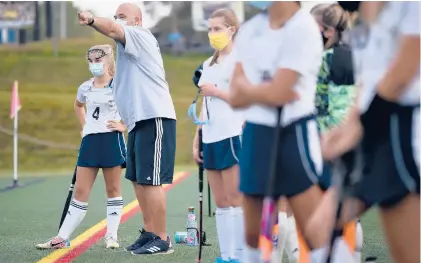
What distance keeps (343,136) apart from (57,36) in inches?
982

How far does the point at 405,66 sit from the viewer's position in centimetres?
339

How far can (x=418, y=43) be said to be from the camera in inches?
133

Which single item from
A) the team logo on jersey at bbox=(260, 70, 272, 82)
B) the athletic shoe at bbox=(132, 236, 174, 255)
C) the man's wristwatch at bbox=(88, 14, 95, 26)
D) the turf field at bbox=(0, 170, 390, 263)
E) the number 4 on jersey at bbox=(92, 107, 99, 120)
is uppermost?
the man's wristwatch at bbox=(88, 14, 95, 26)

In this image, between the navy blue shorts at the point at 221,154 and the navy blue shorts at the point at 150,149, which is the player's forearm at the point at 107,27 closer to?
the navy blue shorts at the point at 150,149

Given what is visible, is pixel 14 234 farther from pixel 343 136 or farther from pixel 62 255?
pixel 343 136

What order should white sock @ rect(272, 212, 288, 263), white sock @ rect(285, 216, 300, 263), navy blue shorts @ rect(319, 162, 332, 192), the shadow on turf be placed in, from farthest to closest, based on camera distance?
the shadow on turf
white sock @ rect(285, 216, 300, 263)
white sock @ rect(272, 212, 288, 263)
navy blue shorts @ rect(319, 162, 332, 192)

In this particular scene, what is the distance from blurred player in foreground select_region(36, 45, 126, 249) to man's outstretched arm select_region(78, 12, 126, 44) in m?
1.09

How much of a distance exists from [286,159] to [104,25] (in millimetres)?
2732

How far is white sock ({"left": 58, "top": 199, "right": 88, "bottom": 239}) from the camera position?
8078mm

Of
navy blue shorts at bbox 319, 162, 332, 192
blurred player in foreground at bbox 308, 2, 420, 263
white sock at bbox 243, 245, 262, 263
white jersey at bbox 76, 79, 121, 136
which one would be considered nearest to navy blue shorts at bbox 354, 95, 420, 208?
blurred player in foreground at bbox 308, 2, 420, 263

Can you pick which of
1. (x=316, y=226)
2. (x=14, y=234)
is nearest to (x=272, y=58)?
(x=316, y=226)

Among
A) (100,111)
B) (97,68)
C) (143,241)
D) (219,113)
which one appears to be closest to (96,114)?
(100,111)

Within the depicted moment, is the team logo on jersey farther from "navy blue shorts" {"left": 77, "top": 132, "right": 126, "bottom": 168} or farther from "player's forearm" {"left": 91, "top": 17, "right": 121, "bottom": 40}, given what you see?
"navy blue shorts" {"left": 77, "top": 132, "right": 126, "bottom": 168}

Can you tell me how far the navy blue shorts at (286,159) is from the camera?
4.55 metres
